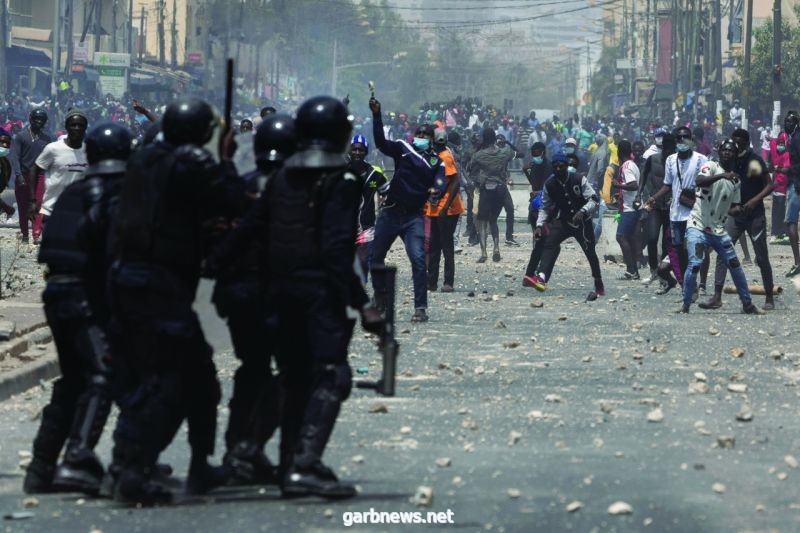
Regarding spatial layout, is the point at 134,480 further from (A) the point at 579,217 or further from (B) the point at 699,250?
(A) the point at 579,217

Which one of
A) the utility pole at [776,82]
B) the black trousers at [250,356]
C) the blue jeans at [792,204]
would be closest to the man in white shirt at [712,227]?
the blue jeans at [792,204]

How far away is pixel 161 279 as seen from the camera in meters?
7.64

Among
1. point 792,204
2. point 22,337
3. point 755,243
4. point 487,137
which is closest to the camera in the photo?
point 22,337

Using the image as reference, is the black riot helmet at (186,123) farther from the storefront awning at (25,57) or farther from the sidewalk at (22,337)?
the storefront awning at (25,57)

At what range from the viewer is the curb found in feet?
39.7

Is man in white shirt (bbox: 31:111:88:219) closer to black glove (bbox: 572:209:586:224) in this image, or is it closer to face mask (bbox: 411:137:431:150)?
face mask (bbox: 411:137:431:150)

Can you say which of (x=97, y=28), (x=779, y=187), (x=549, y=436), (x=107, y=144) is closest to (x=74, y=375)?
(x=107, y=144)

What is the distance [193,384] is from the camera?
779cm

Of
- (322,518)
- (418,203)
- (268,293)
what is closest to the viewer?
(322,518)

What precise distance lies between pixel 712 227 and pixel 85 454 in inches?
415

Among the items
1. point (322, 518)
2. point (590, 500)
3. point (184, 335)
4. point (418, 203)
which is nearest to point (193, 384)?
point (184, 335)

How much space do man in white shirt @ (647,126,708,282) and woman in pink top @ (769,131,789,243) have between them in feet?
32.9

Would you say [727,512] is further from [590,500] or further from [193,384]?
[193,384]

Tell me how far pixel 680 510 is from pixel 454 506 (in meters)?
0.89
